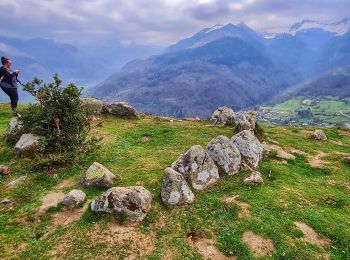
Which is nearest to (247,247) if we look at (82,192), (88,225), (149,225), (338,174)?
(149,225)

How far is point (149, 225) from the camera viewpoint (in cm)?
2055

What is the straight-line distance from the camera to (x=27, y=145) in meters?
28.5

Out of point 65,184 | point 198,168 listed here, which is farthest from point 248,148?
point 65,184

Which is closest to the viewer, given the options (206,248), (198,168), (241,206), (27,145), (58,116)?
(206,248)

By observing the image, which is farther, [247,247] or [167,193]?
[167,193]

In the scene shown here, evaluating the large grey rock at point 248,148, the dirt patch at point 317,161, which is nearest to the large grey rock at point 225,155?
the large grey rock at point 248,148

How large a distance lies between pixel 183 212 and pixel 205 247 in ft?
9.72

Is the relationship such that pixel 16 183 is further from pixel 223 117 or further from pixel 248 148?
pixel 223 117

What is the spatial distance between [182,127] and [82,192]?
20598 mm

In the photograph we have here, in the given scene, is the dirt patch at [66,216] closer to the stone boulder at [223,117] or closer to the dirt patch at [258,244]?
the dirt patch at [258,244]

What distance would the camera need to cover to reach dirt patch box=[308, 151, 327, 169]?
3272 cm

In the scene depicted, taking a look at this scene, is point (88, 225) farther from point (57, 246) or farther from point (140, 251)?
point (140, 251)

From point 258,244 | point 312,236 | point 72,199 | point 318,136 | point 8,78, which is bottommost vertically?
point 312,236

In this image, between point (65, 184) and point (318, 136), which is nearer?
point (65, 184)
